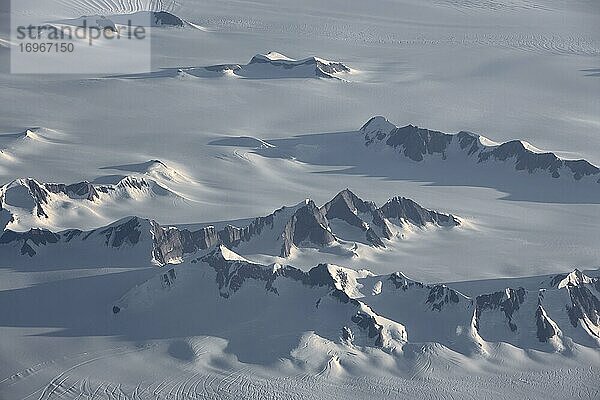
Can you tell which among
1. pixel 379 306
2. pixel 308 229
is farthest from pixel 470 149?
pixel 379 306

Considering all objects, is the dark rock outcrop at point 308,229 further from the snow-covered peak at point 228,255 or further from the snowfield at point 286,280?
the snow-covered peak at point 228,255

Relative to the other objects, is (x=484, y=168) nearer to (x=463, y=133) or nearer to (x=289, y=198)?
(x=463, y=133)

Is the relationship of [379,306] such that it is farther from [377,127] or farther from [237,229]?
[377,127]

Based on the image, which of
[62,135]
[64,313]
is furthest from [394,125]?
[64,313]

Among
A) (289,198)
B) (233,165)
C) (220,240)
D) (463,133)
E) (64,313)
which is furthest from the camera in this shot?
(463,133)

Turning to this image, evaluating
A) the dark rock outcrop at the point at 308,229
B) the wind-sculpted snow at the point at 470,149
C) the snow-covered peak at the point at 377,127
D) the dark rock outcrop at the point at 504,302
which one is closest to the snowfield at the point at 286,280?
the dark rock outcrop at the point at 504,302

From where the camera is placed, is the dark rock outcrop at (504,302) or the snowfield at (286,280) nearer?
the snowfield at (286,280)
